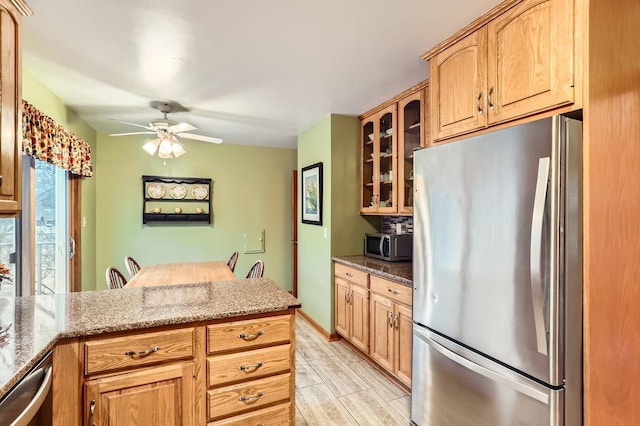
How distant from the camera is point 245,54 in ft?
6.82

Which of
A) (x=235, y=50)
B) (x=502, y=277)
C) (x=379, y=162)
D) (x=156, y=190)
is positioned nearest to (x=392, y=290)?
(x=502, y=277)

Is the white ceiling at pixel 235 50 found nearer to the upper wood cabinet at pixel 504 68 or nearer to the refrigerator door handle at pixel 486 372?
the upper wood cabinet at pixel 504 68

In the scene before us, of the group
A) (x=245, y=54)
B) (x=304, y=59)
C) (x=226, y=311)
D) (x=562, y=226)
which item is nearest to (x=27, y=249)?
(x=226, y=311)

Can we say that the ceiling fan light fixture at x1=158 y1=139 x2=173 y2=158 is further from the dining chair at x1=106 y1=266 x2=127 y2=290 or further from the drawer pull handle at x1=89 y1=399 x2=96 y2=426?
the drawer pull handle at x1=89 y1=399 x2=96 y2=426

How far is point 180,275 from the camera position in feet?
9.38

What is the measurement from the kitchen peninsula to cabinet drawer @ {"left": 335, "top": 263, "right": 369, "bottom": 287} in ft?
4.14

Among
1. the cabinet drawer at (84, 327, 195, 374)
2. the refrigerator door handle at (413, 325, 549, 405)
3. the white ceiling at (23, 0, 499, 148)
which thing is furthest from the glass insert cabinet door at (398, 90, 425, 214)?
the cabinet drawer at (84, 327, 195, 374)

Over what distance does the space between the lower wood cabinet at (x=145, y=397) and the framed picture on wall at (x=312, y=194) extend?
2.35 m

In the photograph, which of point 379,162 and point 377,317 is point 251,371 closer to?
point 377,317

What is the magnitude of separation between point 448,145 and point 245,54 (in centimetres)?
140

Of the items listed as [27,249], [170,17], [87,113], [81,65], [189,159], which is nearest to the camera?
[170,17]

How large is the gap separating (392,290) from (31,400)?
6.78ft

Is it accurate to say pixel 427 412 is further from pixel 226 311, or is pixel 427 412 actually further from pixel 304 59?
pixel 304 59

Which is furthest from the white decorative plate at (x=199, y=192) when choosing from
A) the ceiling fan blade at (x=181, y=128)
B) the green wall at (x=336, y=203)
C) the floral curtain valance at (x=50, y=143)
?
the green wall at (x=336, y=203)
